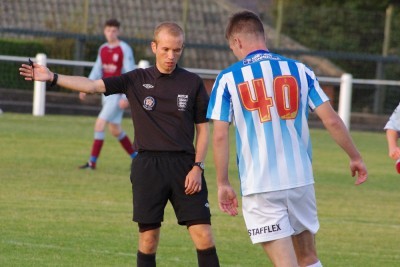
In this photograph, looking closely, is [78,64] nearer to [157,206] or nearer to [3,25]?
[3,25]

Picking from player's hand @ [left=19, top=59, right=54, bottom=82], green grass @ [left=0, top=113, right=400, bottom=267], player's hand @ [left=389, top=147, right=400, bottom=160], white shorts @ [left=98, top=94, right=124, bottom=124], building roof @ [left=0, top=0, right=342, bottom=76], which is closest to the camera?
player's hand @ [left=19, top=59, right=54, bottom=82]

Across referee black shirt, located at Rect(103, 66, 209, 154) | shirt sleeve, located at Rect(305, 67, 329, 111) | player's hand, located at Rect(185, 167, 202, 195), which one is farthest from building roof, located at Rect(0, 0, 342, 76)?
shirt sleeve, located at Rect(305, 67, 329, 111)

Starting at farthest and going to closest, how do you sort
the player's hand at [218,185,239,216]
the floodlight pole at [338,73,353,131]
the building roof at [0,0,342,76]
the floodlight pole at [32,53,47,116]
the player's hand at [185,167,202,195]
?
1. the building roof at [0,0,342,76]
2. the floodlight pole at [338,73,353,131]
3. the floodlight pole at [32,53,47,116]
4. the player's hand at [185,167,202,195]
5. the player's hand at [218,185,239,216]

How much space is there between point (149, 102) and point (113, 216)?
4.19 metres

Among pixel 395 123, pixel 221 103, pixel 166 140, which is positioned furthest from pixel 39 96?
pixel 221 103

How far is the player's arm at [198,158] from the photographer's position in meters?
7.81

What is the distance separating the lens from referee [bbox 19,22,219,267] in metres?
7.89

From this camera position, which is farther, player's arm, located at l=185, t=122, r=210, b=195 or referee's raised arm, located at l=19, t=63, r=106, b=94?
player's arm, located at l=185, t=122, r=210, b=195

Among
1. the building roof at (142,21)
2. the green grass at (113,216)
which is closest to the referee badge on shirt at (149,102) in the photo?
the green grass at (113,216)

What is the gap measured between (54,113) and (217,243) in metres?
19.2

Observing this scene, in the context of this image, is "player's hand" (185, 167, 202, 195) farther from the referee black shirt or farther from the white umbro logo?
the white umbro logo

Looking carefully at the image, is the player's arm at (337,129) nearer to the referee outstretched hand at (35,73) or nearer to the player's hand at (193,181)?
the player's hand at (193,181)

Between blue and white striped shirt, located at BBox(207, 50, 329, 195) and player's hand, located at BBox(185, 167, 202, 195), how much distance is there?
0.86 metres

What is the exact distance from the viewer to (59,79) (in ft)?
25.7
